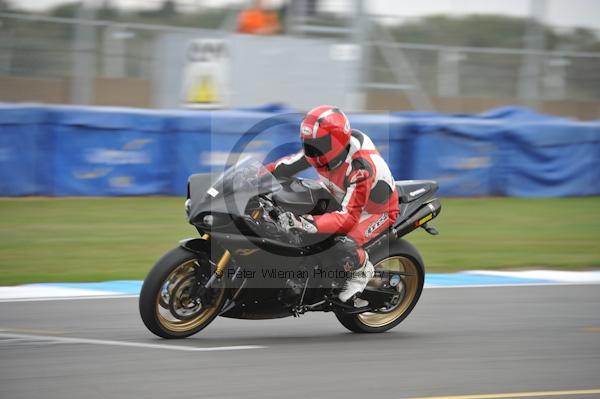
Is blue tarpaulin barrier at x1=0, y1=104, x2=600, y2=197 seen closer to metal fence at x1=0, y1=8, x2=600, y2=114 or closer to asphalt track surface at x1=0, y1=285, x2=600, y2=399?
metal fence at x1=0, y1=8, x2=600, y2=114

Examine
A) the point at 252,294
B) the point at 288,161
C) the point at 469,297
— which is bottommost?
the point at 469,297

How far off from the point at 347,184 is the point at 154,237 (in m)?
5.31

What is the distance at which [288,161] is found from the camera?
6.92m

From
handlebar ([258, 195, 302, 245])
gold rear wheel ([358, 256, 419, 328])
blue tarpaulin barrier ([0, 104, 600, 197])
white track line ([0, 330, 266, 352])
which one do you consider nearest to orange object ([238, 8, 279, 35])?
blue tarpaulin barrier ([0, 104, 600, 197])

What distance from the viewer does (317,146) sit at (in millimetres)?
6383

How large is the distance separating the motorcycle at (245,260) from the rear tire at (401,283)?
0.08m

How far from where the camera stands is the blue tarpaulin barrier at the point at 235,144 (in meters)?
13.4

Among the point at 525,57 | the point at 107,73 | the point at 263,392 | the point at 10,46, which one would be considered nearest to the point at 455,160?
the point at 525,57

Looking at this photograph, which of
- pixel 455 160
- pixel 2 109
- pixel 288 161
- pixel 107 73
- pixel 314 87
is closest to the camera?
pixel 288 161

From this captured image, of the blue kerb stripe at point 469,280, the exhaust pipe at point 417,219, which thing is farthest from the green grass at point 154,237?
the exhaust pipe at point 417,219

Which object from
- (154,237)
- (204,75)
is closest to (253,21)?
(204,75)

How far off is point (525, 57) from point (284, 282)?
1239 cm

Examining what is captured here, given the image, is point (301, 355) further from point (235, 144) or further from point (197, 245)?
point (235, 144)

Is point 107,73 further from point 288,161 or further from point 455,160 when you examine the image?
point 288,161
